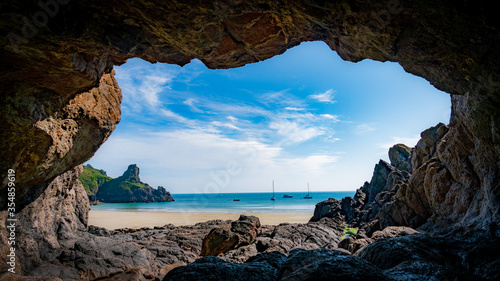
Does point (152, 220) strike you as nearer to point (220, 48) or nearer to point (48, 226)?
point (48, 226)

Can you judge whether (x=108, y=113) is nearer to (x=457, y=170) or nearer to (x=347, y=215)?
(x=457, y=170)

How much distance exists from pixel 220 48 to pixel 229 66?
120 centimetres

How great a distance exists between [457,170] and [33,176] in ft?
59.8

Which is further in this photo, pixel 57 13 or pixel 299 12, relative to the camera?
pixel 299 12

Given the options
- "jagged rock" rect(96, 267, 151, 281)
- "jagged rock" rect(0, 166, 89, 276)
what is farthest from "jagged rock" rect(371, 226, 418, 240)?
"jagged rock" rect(0, 166, 89, 276)

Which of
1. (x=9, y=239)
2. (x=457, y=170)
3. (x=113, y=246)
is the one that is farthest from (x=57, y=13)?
(x=457, y=170)

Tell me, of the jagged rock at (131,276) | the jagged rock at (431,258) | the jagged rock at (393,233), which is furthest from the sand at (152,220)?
the jagged rock at (431,258)

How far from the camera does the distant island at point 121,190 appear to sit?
4417 inches

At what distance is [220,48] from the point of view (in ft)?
26.3

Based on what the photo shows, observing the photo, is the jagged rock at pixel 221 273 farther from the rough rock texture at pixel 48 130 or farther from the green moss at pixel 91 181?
the green moss at pixel 91 181

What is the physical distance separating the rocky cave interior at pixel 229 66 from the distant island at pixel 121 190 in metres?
116

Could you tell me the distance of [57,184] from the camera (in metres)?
11.6

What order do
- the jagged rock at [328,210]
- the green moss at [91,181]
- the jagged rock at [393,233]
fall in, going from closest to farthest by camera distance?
the jagged rock at [393,233], the jagged rock at [328,210], the green moss at [91,181]

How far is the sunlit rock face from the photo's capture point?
5.26 m
